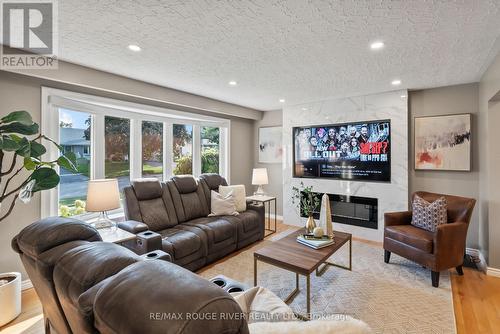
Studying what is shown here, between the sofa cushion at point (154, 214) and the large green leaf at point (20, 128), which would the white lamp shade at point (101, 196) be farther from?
the large green leaf at point (20, 128)

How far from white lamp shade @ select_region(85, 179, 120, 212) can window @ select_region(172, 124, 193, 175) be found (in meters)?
1.80

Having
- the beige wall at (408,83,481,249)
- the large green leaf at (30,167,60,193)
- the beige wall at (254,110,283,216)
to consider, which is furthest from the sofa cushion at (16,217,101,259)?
the beige wall at (254,110,283,216)

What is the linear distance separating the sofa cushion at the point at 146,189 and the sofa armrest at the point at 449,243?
3432 millimetres

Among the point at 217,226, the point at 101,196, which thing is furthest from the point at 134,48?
the point at 217,226

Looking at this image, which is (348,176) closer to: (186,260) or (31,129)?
(186,260)

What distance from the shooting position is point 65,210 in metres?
3.06

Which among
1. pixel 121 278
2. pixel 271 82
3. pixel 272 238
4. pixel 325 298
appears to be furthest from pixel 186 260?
pixel 271 82

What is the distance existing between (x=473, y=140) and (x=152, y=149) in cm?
483

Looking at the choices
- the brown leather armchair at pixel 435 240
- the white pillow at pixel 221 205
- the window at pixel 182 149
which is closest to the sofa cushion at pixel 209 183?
the white pillow at pixel 221 205

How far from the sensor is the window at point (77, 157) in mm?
3045

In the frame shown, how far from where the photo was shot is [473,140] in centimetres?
340

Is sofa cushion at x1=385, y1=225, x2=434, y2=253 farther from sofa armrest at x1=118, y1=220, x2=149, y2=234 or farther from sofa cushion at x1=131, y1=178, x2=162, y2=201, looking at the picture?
sofa cushion at x1=131, y1=178, x2=162, y2=201

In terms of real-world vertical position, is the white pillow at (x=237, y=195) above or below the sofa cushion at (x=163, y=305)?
below

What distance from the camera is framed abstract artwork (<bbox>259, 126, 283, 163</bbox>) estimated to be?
5430 millimetres
